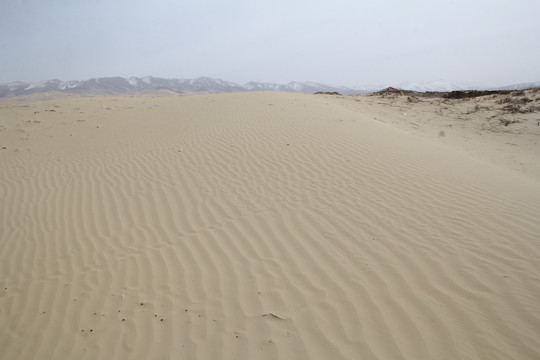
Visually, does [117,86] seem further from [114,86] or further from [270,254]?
[270,254]

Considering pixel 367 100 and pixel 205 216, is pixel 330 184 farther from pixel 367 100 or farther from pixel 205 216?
pixel 367 100

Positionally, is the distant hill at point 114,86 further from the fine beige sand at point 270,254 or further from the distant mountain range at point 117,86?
the fine beige sand at point 270,254

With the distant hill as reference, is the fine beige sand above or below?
below

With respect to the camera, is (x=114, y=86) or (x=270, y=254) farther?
(x=114, y=86)

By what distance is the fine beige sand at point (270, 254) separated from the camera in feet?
7.46

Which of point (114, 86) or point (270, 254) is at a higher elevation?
point (114, 86)

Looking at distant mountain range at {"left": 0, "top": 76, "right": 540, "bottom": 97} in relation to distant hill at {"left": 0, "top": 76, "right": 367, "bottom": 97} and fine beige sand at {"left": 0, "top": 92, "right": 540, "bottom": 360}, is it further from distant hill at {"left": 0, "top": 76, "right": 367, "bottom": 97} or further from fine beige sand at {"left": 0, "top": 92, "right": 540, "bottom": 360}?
fine beige sand at {"left": 0, "top": 92, "right": 540, "bottom": 360}

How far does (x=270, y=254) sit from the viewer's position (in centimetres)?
321

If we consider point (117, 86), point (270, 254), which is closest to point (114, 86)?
point (117, 86)

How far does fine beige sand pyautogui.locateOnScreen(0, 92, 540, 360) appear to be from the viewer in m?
2.27

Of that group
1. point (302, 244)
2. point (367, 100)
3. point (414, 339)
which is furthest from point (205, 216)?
point (367, 100)

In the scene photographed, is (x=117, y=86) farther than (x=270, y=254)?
Yes

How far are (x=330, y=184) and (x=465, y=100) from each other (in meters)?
14.1

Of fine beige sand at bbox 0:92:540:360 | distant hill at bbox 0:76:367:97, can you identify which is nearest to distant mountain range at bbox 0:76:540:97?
distant hill at bbox 0:76:367:97
